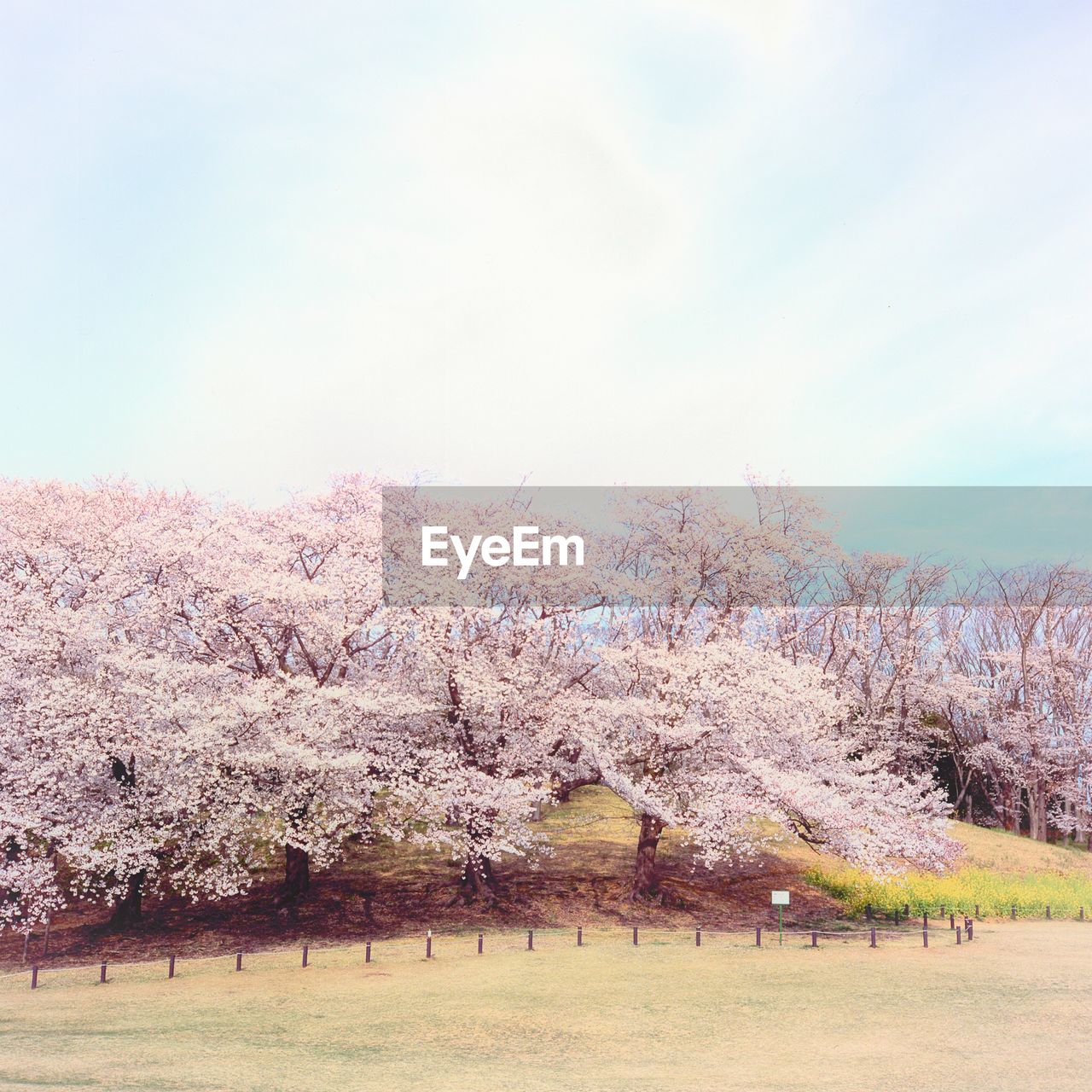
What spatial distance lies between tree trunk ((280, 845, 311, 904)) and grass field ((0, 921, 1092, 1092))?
15.6 ft

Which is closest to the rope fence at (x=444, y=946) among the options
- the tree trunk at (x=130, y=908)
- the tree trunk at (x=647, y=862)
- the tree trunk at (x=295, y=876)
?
the tree trunk at (x=647, y=862)

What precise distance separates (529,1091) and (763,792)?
15205 mm

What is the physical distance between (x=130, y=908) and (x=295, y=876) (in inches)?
190

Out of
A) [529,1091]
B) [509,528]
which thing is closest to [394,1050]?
[529,1091]

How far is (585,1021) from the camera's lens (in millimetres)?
16406

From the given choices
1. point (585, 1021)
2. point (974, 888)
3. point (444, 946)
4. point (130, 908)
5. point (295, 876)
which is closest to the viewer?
point (585, 1021)

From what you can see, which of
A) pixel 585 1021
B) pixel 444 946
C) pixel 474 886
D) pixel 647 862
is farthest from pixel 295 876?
pixel 585 1021

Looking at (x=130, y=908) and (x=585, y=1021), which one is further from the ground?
(x=585, y=1021)

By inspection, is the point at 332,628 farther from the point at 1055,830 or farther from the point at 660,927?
the point at 1055,830

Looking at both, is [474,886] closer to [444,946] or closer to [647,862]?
[444,946]

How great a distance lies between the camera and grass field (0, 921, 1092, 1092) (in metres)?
13.2

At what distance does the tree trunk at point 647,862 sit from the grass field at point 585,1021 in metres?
5.34

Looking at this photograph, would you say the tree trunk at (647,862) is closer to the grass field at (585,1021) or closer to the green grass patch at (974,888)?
the grass field at (585,1021)

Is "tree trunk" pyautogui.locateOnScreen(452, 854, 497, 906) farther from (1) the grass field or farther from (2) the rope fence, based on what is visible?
(1) the grass field
